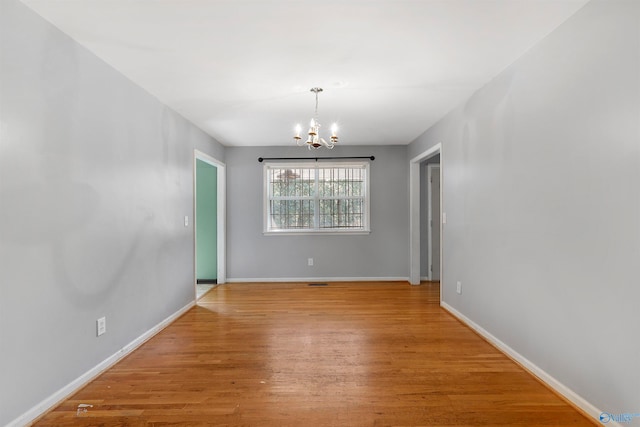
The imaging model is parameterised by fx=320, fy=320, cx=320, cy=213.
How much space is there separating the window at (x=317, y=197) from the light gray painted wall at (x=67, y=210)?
8.22 ft

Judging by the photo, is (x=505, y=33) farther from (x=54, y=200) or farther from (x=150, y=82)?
(x=54, y=200)

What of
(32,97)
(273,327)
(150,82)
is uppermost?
(150,82)

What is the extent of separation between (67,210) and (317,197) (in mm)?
3867

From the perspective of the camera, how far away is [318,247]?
5.52m

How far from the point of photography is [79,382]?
216 cm

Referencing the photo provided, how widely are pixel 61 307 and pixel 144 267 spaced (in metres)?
0.95

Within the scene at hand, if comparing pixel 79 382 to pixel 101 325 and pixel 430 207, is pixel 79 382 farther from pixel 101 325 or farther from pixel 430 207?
pixel 430 207

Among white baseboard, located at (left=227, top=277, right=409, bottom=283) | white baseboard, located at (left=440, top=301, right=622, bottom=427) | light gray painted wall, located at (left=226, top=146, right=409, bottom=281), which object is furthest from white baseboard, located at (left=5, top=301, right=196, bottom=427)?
white baseboard, located at (left=440, top=301, right=622, bottom=427)

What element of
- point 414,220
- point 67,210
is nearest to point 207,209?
point 67,210

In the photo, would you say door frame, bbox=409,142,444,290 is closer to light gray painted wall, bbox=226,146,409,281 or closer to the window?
light gray painted wall, bbox=226,146,409,281

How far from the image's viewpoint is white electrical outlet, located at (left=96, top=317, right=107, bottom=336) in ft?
7.73

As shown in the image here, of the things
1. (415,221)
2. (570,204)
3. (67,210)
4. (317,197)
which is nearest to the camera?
Result: (570,204)

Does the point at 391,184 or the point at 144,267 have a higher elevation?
the point at 391,184

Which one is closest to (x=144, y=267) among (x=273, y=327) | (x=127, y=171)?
(x=127, y=171)
